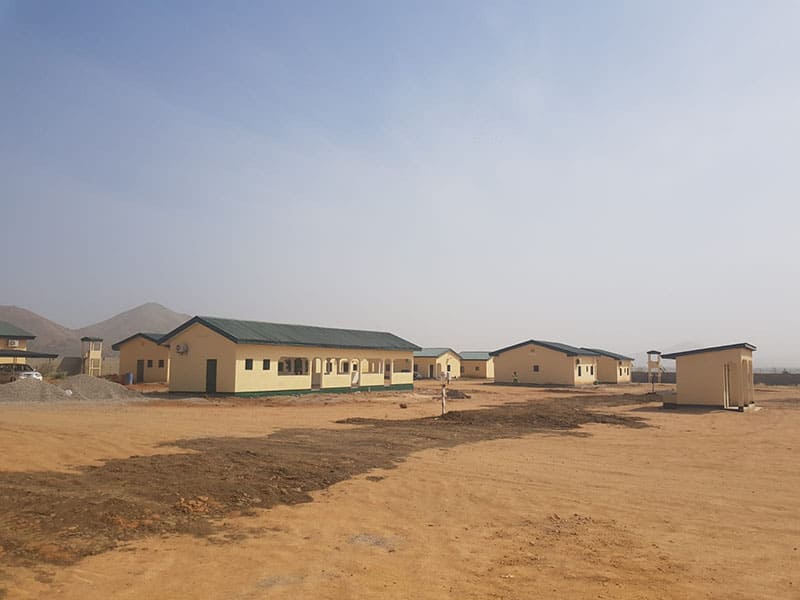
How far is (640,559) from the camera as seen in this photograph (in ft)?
23.4

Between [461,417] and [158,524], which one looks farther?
[461,417]

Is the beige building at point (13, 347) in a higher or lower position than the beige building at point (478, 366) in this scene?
higher

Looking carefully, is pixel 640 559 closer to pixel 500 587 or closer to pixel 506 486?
pixel 500 587

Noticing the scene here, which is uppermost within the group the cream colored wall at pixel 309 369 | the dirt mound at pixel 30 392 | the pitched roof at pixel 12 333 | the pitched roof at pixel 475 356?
the pitched roof at pixel 12 333

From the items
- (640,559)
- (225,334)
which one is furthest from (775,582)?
(225,334)

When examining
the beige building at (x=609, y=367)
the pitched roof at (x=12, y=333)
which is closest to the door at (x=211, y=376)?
the pitched roof at (x=12, y=333)

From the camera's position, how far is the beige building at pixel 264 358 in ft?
109

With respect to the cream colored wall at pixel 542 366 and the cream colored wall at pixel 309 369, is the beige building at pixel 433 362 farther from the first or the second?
the cream colored wall at pixel 309 369

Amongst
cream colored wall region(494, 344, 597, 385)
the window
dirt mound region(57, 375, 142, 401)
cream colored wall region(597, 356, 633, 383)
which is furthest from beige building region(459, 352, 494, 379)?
dirt mound region(57, 375, 142, 401)

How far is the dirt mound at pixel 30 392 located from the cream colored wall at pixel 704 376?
103ft

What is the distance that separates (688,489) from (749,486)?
4.45ft

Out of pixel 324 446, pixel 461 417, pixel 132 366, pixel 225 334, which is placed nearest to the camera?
pixel 324 446

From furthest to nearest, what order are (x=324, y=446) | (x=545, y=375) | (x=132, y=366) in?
(x=545, y=375) < (x=132, y=366) < (x=324, y=446)

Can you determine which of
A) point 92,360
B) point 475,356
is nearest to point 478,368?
point 475,356
